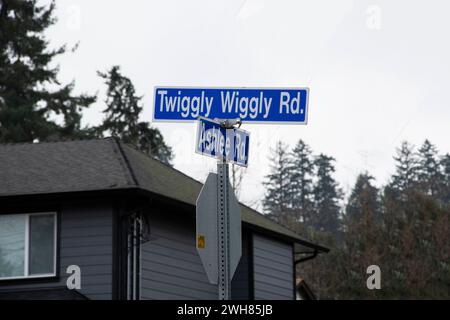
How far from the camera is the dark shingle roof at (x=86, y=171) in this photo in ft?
65.9

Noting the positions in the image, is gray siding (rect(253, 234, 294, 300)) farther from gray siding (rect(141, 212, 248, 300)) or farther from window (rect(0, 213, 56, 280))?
window (rect(0, 213, 56, 280))

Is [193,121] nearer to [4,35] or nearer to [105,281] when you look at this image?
[105,281]

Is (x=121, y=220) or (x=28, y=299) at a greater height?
(x=121, y=220)

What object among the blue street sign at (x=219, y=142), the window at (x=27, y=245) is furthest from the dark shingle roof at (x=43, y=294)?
the blue street sign at (x=219, y=142)

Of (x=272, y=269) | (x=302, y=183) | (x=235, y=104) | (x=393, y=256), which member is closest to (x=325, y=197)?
(x=302, y=183)

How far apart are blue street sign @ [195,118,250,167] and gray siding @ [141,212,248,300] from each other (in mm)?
12480

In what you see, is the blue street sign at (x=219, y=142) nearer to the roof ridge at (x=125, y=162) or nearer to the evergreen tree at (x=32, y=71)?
the roof ridge at (x=125, y=162)

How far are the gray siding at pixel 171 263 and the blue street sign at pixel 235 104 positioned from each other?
12359 mm

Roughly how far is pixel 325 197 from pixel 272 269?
2645 inches

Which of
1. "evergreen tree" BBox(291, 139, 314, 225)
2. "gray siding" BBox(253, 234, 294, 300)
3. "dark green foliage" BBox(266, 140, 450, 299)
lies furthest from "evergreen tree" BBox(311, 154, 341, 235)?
"gray siding" BBox(253, 234, 294, 300)

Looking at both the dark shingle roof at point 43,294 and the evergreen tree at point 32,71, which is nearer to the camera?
the dark shingle roof at point 43,294

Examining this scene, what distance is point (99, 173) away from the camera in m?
20.8
